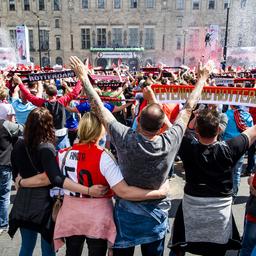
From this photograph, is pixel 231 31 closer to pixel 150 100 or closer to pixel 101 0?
pixel 101 0

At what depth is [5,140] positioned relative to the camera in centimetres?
368

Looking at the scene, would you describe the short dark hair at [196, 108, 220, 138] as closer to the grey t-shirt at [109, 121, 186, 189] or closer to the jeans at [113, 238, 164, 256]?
the grey t-shirt at [109, 121, 186, 189]

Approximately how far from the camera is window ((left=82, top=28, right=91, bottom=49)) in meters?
45.9

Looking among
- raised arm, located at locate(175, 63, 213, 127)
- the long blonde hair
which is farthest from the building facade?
the long blonde hair

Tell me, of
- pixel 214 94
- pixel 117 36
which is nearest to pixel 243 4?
pixel 117 36

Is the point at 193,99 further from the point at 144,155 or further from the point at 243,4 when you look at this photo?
the point at 243,4

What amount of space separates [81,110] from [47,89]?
0.71 meters

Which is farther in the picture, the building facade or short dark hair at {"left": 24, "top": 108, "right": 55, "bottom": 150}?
the building facade

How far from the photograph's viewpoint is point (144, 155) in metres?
2.16

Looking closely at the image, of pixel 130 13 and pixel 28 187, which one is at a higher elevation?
pixel 130 13

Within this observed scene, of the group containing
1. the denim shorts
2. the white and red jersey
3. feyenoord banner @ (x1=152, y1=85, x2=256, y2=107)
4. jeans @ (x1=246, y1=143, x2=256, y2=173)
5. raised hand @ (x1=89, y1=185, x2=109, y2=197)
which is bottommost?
jeans @ (x1=246, y1=143, x2=256, y2=173)

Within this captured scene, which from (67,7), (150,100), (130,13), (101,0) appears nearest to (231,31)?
Answer: (130,13)

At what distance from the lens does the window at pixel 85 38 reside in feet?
151

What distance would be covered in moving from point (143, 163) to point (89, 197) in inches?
19.7
